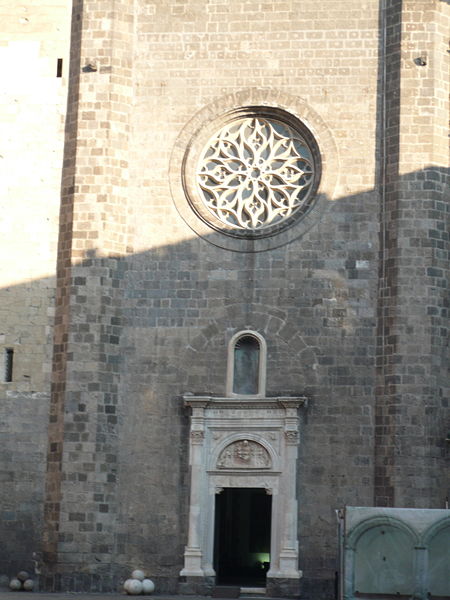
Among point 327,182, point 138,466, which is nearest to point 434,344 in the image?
point 327,182

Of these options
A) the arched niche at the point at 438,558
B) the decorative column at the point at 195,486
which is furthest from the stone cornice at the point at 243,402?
the arched niche at the point at 438,558

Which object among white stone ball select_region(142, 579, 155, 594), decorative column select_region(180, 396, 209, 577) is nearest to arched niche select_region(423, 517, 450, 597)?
decorative column select_region(180, 396, 209, 577)

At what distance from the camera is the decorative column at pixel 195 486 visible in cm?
2750

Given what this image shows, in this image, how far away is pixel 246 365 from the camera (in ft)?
93.5

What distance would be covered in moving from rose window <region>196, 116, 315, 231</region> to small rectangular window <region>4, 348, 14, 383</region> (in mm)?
4956

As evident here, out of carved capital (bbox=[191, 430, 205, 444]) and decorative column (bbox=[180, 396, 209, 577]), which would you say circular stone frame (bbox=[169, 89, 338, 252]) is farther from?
carved capital (bbox=[191, 430, 205, 444])

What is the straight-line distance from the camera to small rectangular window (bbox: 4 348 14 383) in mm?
28828

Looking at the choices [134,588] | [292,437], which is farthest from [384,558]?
[134,588]

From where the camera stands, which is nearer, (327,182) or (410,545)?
(410,545)

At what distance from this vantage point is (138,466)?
28000mm

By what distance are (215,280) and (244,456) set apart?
141 inches

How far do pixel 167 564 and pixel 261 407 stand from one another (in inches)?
139

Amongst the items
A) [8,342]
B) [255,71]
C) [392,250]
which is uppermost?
[255,71]

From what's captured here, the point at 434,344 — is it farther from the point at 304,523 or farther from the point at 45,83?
the point at 45,83
